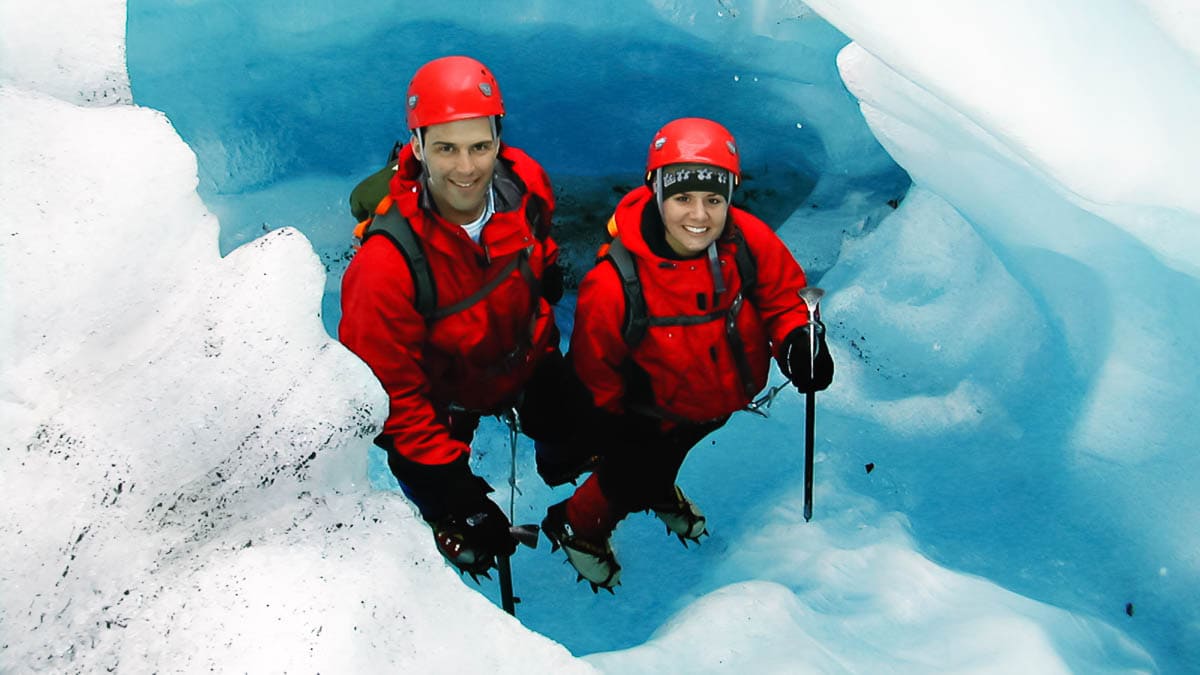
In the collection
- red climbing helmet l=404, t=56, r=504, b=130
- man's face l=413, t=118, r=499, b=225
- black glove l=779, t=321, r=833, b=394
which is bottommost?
black glove l=779, t=321, r=833, b=394

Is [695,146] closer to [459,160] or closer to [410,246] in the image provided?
[459,160]

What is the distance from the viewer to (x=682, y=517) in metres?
2.60

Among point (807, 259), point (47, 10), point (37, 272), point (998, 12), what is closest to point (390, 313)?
point (37, 272)

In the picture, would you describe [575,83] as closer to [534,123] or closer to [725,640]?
[534,123]

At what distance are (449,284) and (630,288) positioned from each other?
36 cm

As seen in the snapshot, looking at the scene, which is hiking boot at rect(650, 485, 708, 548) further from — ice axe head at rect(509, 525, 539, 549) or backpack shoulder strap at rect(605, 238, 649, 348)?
backpack shoulder strap at rect(605, 238, 649, 348)

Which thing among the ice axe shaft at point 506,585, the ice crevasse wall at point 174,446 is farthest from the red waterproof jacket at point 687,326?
the ice crevasse wall at point 174,446

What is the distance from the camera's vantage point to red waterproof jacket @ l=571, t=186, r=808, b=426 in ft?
A: 6.47

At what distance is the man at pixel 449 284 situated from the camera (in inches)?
71.9

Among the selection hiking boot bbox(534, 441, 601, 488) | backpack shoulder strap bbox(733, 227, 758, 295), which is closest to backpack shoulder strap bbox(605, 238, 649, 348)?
backpack shoulder strap bbox(733, 227, 758, 295)

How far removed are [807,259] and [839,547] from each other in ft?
3.99

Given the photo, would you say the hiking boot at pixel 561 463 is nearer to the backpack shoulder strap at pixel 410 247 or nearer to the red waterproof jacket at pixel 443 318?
the red waterproof jacket at pixel 443 318

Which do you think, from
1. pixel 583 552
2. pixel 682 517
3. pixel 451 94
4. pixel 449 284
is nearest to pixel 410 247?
pixel 449 284

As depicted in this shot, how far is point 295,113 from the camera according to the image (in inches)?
128
